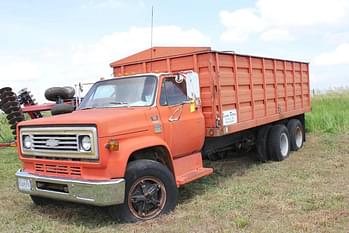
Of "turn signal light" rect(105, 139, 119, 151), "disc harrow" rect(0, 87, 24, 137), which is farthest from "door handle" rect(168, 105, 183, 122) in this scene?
"disc harrow" rect(0, 87, 24, 137)

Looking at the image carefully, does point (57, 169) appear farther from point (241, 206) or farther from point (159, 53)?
point (159, 53)

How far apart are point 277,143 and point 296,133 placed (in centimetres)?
168

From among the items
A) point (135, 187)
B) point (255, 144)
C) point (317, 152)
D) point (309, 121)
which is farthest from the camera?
point (309, 121)

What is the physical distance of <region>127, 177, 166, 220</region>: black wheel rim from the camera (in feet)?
17.9

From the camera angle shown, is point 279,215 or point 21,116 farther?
point 21,116

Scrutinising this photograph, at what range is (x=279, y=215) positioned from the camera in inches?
217

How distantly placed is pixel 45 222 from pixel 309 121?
36.7 feet

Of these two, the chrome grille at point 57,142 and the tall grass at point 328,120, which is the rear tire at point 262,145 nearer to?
the tall grass at point 328,120

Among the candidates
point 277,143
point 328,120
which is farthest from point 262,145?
point 328,120

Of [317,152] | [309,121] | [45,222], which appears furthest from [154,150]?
[309,121]

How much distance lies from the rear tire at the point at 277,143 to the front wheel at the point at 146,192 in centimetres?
427

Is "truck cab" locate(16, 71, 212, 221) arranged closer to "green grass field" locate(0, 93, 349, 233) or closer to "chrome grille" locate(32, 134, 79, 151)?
"chrome grille" locate(32, 134, 79, 151)

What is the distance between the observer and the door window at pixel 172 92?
6264mm

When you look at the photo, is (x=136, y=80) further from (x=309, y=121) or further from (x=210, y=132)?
(x=309, y=121)
